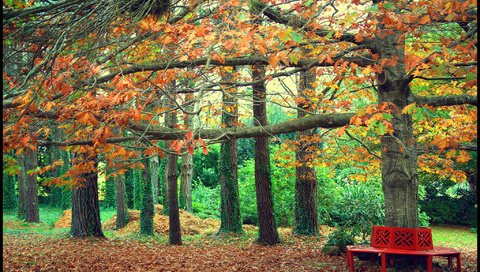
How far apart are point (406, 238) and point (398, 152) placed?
1392 mm

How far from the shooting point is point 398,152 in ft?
25.9

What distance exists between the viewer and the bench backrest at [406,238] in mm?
7727

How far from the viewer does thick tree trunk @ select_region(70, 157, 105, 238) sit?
13.5 metres

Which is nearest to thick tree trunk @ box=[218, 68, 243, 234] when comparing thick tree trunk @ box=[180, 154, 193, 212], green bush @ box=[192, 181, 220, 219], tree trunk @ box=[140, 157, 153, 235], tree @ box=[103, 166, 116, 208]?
tree trunk @ box=[140, 157, 153, 235]

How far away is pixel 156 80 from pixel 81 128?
2132mm

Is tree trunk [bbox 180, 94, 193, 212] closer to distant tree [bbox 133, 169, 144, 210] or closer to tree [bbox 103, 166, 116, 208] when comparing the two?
distant tree [bbox 133, 169, 144, 210]

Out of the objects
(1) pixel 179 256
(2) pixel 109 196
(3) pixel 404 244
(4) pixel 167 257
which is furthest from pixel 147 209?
(2) pixel 109 196

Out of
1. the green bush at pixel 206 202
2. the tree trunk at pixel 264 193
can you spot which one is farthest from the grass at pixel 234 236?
the green bush at pixel 206 202

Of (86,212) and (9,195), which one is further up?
(86,212)

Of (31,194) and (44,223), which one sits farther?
(44,223)

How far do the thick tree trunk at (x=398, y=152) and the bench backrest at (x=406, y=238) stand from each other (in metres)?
0.17

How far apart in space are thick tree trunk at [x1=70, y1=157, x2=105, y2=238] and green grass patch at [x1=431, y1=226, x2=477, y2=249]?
36.7 ft

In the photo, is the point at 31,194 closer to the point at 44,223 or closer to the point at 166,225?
the point at 44,223

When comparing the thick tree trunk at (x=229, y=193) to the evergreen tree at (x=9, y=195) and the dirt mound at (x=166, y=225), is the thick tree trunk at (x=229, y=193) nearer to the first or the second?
the dirt mound at (x=166, y=225)
